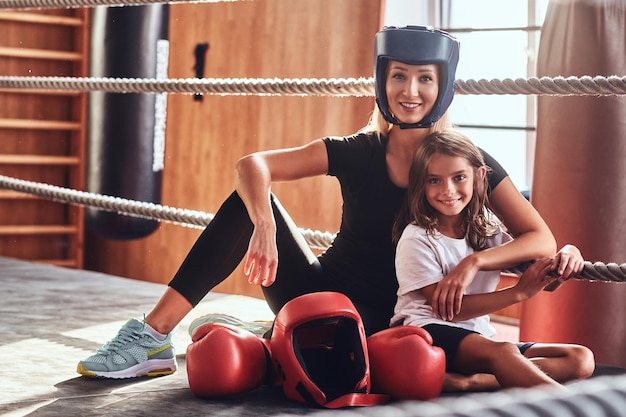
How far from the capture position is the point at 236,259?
1.51 m

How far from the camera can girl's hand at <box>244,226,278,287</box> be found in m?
1.35

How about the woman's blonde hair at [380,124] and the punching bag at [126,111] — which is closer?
the woman's blonde hair at [380,124]

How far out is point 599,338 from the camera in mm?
2965

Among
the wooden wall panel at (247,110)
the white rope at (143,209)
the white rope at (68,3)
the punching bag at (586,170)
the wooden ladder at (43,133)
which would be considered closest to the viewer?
the white rope at (143,209)

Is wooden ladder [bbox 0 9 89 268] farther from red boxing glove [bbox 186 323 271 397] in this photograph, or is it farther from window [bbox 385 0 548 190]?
red boxing glove [bbox 186 323 271 397]

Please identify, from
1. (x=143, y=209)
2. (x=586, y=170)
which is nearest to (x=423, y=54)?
(x=143, y=209)

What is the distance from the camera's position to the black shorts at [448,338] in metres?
1.29

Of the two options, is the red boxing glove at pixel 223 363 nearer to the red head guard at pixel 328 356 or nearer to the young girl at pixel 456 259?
the red head guard at pixel 328 356

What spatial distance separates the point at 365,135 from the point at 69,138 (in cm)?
505

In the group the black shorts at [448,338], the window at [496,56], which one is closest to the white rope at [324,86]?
the black shorts at [448,338]

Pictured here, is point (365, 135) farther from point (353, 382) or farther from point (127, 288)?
point (127, 288)

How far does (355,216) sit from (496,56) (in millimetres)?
4027

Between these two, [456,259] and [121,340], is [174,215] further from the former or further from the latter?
[456,259]

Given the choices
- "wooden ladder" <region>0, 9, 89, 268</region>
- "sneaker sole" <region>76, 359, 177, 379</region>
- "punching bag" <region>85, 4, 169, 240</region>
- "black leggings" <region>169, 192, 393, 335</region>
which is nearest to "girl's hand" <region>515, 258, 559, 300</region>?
"black leggings" <region>169, 192, 393, 335</region>
